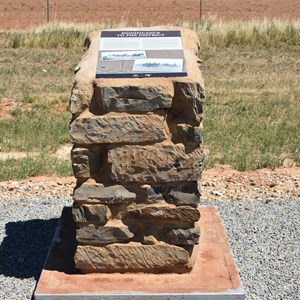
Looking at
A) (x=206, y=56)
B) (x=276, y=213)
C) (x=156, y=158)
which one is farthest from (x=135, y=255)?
(x=206, y=56)

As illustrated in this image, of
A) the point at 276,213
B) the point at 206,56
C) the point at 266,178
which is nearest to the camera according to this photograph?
the point at 276,213

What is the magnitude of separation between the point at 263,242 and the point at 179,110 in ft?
6.88

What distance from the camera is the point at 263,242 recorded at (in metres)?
7.54

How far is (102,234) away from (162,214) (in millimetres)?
524

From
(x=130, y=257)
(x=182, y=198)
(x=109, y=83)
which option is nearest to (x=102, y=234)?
(x=130, y=257)

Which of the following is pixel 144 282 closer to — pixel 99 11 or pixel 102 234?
pixel 102 234

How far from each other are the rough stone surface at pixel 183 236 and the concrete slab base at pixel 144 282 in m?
0.31

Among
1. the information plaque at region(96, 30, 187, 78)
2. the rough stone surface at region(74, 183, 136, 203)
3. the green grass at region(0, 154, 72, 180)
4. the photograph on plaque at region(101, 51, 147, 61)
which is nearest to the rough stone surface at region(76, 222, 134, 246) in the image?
the rough stone surface at region(74, 183, 136, 203)

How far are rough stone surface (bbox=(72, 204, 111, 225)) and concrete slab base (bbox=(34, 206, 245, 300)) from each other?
0.50 m

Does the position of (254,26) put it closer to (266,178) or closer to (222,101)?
(222,101)

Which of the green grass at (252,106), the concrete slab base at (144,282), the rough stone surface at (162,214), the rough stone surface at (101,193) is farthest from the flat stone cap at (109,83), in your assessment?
the green grass at (252,106)

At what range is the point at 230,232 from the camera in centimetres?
783

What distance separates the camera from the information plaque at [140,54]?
20.1ft

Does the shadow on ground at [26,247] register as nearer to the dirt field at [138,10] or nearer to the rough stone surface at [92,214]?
the rough stone surface at [92,214]
